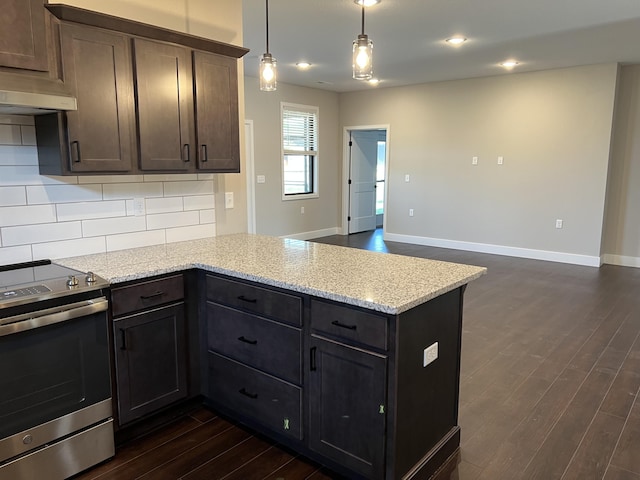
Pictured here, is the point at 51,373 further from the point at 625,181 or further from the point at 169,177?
the point at 625,181

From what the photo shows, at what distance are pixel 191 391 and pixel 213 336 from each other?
357 millimetres

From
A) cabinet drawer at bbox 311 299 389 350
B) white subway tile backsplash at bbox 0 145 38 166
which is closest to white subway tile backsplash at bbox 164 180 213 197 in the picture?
white subway tile backsplash at bbox 0 145 38 166

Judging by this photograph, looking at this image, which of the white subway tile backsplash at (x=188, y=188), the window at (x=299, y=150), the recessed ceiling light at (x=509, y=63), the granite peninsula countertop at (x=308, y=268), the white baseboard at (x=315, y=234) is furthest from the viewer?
the white baseboard at (x=315, y=234)

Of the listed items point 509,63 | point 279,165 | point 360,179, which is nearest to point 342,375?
point 509,63

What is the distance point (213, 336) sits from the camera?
248 centimetres

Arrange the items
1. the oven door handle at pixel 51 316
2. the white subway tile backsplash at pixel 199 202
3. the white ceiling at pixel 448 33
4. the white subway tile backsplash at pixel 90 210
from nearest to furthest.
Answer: the oven door handle at pixel 51 316 < the white subway tile backsplash at pixel 90 210 < the white subway tile backsplash at pixel 199 202 < the white ceiling at pixel 448 33

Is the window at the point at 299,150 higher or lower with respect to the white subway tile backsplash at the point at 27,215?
higher

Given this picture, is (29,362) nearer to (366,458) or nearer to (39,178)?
(39,178)

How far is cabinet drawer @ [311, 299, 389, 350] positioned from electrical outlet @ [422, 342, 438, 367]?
27 centimetres

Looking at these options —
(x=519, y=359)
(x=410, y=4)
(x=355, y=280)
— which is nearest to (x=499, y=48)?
(x=410, y=4)

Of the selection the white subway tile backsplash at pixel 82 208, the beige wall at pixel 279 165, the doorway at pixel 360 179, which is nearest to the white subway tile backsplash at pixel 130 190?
the white subway tile backsplash at pixel 82 208

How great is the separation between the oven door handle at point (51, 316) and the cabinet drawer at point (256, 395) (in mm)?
723

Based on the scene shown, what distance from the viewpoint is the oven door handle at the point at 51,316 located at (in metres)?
1.73

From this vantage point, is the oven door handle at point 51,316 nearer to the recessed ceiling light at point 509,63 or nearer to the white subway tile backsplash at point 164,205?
the white subway tile backsplash at point 164,205
